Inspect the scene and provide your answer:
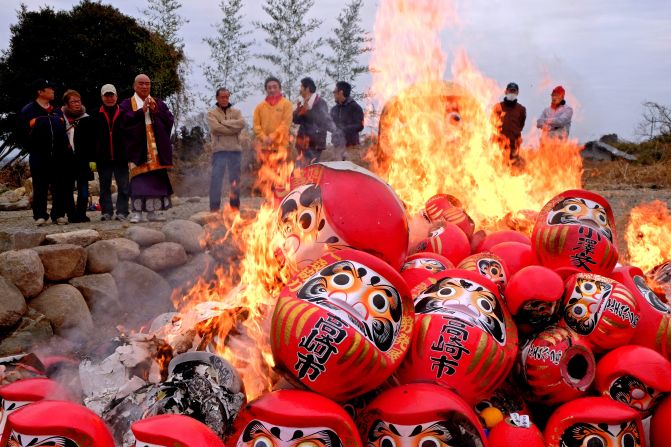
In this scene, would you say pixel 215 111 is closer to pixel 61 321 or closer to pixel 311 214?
pixel 61 321

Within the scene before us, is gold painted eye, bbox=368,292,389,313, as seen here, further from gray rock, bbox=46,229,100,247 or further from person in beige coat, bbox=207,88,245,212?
person in beige coat, bbox=207,88,245,212

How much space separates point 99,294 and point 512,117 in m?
6.54

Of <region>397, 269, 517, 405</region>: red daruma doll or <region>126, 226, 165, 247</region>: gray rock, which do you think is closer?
<region>397, 269, 517, 405</region>: red daruma doll

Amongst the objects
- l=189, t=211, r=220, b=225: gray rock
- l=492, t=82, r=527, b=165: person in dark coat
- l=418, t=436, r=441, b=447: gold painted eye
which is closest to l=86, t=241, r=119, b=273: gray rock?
l=189, t=211, r=220, b=225: gray rock

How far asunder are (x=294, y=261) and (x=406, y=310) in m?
0.94

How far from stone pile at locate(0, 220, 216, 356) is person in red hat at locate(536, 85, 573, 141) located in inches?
206

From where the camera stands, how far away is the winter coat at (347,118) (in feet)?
30.8

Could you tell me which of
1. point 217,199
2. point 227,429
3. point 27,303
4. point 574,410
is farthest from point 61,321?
point 574,410

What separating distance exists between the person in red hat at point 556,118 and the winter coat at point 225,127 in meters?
4.46

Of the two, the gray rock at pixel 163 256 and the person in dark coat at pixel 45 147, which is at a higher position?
the person in dark coat at pixel 45 147

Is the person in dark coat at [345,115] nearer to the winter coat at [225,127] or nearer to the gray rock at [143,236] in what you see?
the winter coat at [225,127]

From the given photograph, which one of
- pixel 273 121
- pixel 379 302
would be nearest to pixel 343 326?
pixel 379 302

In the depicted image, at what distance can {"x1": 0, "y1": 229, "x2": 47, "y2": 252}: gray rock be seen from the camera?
6836 mm

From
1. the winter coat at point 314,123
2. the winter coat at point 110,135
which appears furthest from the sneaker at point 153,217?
the winter coat at point 314,123
